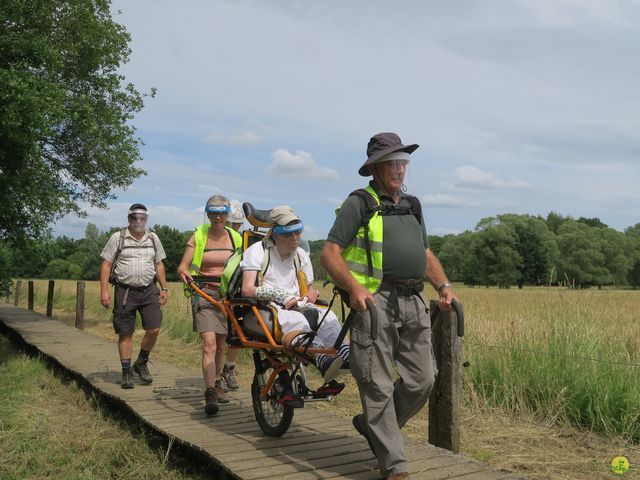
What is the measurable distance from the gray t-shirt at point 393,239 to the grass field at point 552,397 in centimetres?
211

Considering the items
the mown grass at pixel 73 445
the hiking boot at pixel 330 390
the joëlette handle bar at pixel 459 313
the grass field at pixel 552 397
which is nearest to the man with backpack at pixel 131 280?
the mown grass at pixel 73 445

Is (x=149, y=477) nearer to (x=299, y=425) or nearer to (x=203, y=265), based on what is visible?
(x=299, y=425)

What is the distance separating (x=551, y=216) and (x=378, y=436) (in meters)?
119

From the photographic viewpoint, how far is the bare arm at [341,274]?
3.67 metres

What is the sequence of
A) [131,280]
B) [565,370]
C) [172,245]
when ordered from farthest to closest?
[172,245]
[131,280]
[565,370]

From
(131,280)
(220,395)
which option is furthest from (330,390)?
(131,280)

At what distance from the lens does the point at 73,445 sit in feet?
19.0

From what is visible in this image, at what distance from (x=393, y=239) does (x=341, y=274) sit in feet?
1.33

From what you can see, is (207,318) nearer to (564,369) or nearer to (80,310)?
(564,369)

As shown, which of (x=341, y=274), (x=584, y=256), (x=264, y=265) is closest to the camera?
(x=341, y=274)

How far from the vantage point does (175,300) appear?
18.0m

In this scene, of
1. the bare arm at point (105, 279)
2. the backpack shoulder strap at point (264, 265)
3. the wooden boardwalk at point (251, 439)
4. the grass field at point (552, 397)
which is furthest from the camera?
the bare arm at point (105, 279)

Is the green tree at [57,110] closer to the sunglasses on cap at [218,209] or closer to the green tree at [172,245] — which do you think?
the sunglasses on cap at [218,209]

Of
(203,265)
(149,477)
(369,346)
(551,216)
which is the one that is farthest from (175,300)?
(551,216)
